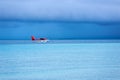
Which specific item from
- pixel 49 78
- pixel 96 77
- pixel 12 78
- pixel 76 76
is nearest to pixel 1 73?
pixel 12 78

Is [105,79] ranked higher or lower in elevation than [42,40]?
lower

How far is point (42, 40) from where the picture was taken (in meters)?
38.8

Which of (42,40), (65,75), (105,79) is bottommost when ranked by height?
(105,79)

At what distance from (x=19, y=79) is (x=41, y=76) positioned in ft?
2.57

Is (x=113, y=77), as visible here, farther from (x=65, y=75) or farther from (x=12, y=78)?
(x=12, y=78)

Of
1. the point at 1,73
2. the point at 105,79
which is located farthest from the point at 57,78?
the point at 1,73

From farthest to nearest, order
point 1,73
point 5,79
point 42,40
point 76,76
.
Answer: point 42,40
point 1,73
point 76,76
point 5,79

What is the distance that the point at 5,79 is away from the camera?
733cm

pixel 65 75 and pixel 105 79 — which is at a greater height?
pixel 65 75

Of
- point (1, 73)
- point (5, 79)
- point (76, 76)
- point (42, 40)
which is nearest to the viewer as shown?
point (5, 79)

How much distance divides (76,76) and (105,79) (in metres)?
0.87

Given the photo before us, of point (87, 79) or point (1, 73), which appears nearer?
point (87, 79)

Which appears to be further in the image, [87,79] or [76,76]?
[76,76]

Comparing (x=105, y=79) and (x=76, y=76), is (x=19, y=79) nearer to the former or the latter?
(x=76, y=76)
